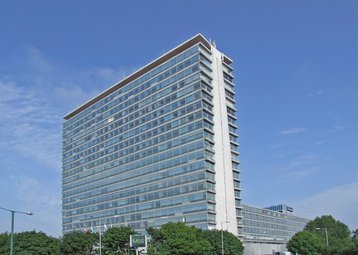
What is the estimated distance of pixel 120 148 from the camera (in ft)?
496

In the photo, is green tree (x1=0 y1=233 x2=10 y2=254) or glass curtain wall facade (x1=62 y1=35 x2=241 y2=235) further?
glass curtain wall facade (x1=62 y1=35 x2=241 y2=235)

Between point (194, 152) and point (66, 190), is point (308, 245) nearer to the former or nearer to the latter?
point (194, 152)

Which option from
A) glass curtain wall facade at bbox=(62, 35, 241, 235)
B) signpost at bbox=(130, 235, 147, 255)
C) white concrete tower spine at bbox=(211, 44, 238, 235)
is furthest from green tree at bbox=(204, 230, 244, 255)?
white concrete tower spine at bbox=(211, 44, 238, 235)

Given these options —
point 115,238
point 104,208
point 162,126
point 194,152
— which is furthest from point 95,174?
point 115,238

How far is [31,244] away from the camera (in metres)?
98.1

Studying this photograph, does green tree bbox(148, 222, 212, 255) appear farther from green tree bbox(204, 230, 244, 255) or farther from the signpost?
green tree bbox(204, 230, 244, 255)

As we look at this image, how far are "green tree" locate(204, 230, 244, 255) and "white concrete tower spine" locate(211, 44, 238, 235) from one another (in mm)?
15949

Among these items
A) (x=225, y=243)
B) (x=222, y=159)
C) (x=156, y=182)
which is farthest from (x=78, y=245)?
(x=222, y=159)

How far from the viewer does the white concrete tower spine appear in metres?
123

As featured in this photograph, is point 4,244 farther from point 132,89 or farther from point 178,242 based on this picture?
point 132,89

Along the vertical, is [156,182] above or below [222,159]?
below

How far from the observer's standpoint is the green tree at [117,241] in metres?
100

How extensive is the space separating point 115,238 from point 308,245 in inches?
2159

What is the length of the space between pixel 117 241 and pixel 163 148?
3871 centimetres
